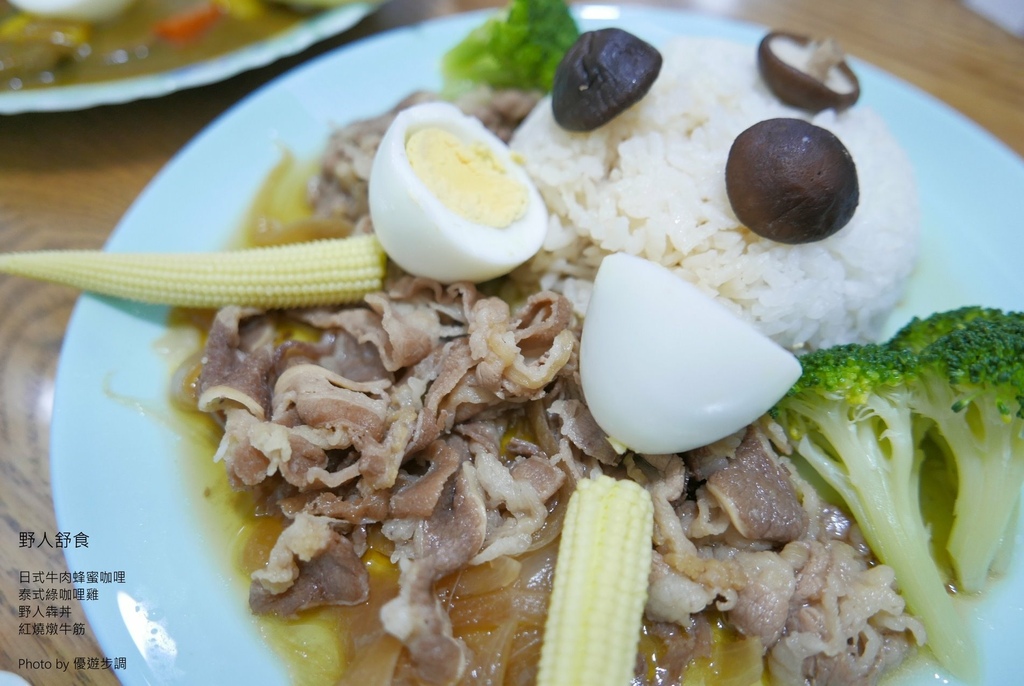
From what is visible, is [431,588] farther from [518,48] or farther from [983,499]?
[518,48]

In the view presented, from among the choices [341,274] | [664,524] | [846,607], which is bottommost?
[846,607]

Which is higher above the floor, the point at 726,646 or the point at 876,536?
the point at 876,536

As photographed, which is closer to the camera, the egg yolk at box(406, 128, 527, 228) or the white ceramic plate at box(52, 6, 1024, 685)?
the white ceramic plate at box(52, 6, 1024, 685)

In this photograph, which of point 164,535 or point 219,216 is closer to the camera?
point 164,535

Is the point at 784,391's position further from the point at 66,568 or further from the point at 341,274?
the point at 66,568

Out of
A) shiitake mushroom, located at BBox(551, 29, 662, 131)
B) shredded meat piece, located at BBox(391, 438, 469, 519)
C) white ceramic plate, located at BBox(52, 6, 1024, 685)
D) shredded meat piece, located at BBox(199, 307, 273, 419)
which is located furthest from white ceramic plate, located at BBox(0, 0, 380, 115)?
shredded meat piece, located at BBox(391, 438, 469, 519)

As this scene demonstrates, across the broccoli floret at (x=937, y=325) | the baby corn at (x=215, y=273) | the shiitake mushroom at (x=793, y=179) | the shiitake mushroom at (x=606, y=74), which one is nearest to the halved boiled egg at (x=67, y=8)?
the baby corn at (x=215, y=273)

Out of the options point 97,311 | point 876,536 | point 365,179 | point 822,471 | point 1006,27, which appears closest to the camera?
point 876,536

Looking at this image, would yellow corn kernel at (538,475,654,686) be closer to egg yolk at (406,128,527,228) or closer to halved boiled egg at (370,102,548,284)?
halved boiled egg at (370,102,548,284)

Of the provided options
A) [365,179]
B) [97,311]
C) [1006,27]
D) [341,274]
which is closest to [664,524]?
[341,274]
